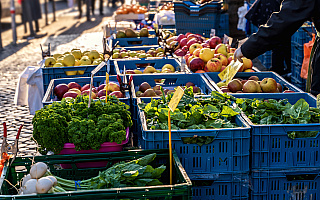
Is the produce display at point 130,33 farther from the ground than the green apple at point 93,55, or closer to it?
farther from the ground

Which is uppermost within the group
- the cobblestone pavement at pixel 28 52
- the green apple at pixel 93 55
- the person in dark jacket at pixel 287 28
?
the person in dark jacket at pixel 287 28

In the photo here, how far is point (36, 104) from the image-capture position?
225 inches

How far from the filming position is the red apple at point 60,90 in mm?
4422

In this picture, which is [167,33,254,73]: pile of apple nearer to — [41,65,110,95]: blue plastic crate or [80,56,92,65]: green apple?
[41,65,110,95]: blue plastic crate

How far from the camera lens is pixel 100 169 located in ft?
9.87

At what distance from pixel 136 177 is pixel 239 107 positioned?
4.03ft

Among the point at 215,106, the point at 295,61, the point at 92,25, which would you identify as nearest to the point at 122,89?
the point at 215,106

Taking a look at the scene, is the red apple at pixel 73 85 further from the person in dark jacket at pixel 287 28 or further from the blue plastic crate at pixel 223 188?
the blue plastic crate at pixel 223 188

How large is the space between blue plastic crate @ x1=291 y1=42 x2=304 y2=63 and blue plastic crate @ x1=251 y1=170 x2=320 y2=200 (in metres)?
4.72

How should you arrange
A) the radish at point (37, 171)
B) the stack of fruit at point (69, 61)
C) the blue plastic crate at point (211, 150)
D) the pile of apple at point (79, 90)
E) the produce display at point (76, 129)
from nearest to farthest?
the radish at point (37, 171) → the blue plastic crate at point (211, 150) → the produce display at point (76, 129) → the pile of apple at point (79, 90) → the stack of fruit at point (69, 61)

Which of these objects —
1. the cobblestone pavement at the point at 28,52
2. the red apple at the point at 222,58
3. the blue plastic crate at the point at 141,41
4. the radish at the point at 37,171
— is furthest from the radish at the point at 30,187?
the blue plastic crate at the point at 141,41

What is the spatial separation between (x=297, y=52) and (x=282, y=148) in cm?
507

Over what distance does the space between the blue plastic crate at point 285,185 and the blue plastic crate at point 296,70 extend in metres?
4.67

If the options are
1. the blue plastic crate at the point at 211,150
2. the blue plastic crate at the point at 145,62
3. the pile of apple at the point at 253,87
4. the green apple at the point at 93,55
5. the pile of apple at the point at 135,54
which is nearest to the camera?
the blue plastic crate at the point at 211,150
